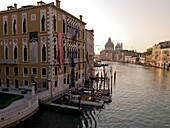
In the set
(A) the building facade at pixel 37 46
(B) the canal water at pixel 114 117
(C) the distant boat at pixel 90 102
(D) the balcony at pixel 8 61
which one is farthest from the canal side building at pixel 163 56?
(D) the balcony at pixel 8 61

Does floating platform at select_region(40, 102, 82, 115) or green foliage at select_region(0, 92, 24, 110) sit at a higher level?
green foliage at select_region(0, 92, 24, 110)

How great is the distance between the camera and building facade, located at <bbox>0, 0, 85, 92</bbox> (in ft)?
84.5

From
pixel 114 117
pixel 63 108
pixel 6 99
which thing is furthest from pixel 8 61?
pixel 114 117

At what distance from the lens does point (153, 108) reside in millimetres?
25781

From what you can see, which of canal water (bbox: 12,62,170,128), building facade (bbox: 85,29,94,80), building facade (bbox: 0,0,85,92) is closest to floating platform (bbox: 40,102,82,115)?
canal water (bbox: 12,62,170,128)

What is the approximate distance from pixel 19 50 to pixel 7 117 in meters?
13.4

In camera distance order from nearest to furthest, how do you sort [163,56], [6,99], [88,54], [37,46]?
[6,99], [37,46], [88,54], [163,56]

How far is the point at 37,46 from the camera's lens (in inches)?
1043

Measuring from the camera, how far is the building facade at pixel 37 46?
25.8 m

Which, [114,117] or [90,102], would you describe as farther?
[90,102]

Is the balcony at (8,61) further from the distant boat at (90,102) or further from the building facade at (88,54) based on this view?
the building facade at (88,54)

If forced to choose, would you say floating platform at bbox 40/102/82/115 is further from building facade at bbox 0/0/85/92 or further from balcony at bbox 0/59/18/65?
balcony at bbox 0/59/18/65

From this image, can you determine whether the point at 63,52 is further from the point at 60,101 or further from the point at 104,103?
the point at 104,103

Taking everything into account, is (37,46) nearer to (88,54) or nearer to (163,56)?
(88,54)
